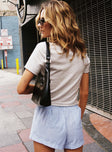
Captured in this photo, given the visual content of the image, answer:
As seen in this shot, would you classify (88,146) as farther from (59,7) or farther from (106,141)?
(59,7)

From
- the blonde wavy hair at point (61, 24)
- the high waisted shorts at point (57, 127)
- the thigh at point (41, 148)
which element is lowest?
the thigh at point (41, 148)

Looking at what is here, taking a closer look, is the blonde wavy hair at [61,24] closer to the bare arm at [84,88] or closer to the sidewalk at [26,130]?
the bare arm at [84,88]

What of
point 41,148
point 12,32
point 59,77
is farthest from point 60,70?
point 12,32

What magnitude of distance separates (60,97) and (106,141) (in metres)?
2.04

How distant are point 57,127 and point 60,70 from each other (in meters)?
0.37

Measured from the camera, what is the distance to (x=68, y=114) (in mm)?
1248

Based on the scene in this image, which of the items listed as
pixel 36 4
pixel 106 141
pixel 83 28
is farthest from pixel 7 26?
pixel 106 141

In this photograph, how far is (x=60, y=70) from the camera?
1190mm

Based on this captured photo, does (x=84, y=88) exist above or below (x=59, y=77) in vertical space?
below

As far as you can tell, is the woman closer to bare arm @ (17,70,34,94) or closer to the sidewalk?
bare arm @ (17,70,34,94)

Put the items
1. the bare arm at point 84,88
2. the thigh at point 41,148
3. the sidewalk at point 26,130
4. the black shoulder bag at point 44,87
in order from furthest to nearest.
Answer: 1. the sidewalk at point 26,130
2. the bare arm at point 84,88
3. the thigh at point 41,148
4. the black shoulder bag at point 44,87

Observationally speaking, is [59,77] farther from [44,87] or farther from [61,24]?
[61,24]

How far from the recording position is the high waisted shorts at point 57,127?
1.23 m

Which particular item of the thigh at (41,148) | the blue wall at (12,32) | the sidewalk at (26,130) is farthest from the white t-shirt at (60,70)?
the blue wall at (12,32)
